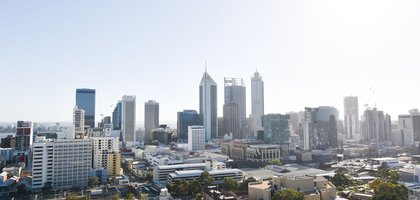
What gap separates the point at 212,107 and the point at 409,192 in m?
63.9

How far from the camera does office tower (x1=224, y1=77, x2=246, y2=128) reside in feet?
329

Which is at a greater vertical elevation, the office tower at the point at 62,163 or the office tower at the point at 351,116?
the office tower at the point at 351,116

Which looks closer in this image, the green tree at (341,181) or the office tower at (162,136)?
the green tree at (341,181)

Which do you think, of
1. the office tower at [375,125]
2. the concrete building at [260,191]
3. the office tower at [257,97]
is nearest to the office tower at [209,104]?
the office tower at [257,97]

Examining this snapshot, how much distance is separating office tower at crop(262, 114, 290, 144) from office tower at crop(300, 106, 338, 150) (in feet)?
11.9

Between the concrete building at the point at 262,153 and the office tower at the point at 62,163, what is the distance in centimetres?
2611

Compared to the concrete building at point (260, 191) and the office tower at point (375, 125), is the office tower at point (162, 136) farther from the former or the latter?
the concrete building at point (260, 191)

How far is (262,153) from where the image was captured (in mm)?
49500

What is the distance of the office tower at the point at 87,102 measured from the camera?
7550 cm

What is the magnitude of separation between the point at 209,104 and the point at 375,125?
38.8 m

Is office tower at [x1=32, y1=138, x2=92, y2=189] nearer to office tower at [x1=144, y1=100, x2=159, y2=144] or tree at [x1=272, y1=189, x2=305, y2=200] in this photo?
tree at [x1=272, y1=189, x2=305, y2=200]

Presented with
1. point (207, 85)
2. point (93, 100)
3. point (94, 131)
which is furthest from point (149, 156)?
point (207, 85)

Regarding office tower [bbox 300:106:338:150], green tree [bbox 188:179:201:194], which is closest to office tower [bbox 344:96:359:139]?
office tower [bbox 300:106:338:150]

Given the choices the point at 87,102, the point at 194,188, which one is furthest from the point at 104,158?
the point at 87,102
